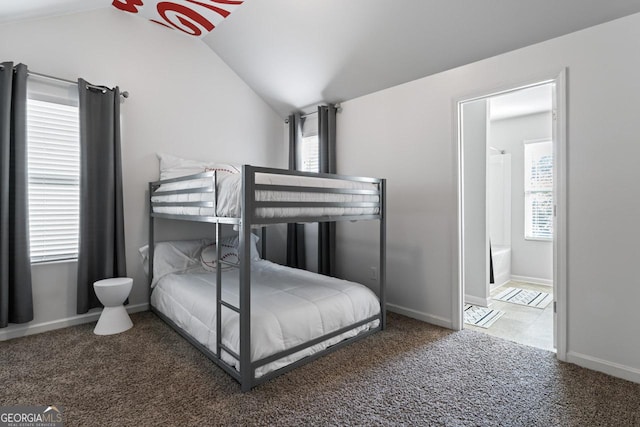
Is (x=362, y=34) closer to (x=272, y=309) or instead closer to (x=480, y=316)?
(x=272, y=309)

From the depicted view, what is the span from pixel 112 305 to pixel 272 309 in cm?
158

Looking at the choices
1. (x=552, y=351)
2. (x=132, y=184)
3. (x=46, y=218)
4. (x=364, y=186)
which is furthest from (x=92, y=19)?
(x=552, y=351)

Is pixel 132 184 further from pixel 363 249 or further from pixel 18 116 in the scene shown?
pixel 363 249

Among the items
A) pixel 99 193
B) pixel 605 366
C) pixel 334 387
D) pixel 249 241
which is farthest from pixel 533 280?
pixel 99 193

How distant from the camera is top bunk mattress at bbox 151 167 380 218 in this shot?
198 centimetres

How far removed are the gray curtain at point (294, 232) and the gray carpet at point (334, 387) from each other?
1628mm

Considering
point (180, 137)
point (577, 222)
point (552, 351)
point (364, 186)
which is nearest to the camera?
point (577, 222)

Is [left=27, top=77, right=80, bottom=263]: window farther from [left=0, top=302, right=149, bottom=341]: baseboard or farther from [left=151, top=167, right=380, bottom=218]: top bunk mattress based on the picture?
[left=151, top=167, right=380, bottom=218]: top bunk mattress

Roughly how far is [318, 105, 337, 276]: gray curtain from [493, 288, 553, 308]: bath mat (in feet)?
6.75

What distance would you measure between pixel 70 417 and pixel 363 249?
2.63 metres

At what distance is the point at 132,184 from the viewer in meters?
3.21

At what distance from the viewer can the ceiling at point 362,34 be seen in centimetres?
217

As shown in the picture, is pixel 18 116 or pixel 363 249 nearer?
pixel 18 116

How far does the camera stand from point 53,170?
2762mm
